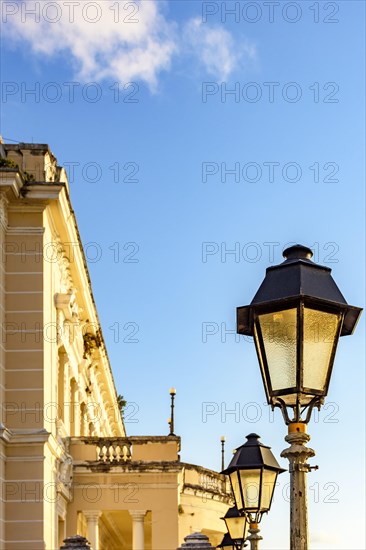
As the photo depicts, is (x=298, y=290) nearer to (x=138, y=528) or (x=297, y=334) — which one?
(x=297, y=334)

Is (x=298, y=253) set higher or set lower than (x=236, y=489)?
higher

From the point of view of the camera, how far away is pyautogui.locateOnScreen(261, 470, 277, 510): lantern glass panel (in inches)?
467

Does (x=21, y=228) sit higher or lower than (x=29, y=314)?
higher

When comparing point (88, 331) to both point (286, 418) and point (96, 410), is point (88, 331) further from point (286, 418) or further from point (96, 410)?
point (286, 418)

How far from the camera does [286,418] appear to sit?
624 centimetres

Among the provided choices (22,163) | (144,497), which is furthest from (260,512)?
(144,497)

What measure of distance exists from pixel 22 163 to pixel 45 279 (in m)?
2.17

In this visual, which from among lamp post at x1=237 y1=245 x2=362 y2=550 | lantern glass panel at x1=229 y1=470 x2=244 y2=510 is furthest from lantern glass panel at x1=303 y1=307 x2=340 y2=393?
lantern glass panel at x1=229 y1=470 x2=244 y2=510

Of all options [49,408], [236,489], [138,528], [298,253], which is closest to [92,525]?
[138,528]

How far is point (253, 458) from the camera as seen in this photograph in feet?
39.2

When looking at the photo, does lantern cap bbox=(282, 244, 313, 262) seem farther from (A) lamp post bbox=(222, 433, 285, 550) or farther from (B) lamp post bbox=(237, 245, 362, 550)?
(A) lamp post bbox=(222, 433, 285, 550)

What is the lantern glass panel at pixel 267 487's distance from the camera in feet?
38.9

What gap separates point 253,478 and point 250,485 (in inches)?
3.4

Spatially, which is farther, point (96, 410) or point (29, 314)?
point (96, 410)
